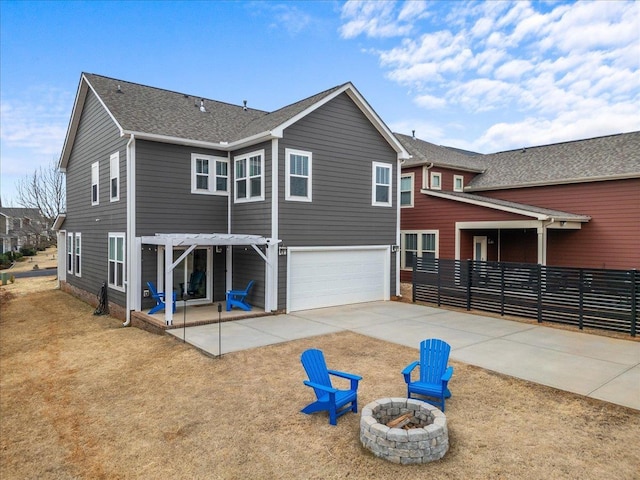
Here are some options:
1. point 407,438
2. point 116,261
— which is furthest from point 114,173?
point 407,438

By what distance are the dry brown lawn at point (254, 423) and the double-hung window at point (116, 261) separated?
4.86 metres

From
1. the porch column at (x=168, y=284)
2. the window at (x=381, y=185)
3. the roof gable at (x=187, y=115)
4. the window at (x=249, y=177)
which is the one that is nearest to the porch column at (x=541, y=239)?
the window at (x=381, y=185)

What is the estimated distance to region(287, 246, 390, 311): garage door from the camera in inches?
530

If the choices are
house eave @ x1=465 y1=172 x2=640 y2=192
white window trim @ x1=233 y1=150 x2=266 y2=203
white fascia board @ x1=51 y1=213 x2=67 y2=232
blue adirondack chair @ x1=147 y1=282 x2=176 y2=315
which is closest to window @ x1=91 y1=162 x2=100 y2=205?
white fascia board @ x1=51 y1=213 x2=67 y2=232

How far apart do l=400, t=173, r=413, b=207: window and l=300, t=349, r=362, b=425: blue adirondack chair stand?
586 inches

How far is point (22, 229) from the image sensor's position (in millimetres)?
45344

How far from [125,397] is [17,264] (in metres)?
40.0

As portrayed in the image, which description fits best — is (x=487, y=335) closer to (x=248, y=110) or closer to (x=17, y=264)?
(x=248, y=110)

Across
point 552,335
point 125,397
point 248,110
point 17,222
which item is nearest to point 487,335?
point 552,335

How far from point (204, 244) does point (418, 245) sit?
11.3 metres

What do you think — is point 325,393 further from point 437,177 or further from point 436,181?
point 437,177

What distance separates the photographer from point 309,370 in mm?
5902

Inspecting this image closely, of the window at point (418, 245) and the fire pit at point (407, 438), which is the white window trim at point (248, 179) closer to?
the window at point (418, 245)

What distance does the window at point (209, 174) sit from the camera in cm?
1377
